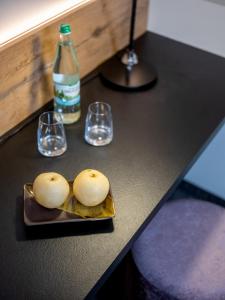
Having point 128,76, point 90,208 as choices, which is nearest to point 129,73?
point 128,76

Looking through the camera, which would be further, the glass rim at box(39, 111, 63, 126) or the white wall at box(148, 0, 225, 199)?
the white wall at box(148, 0, 225, 199)

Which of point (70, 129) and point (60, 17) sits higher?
point (60, 17)

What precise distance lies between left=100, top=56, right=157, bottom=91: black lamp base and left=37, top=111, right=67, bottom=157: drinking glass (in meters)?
0.26

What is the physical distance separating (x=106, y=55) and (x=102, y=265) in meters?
0.73

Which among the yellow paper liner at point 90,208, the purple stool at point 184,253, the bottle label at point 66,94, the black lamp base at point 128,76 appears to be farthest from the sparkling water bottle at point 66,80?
the purple stool at point 184,253

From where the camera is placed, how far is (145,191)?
3.14ft

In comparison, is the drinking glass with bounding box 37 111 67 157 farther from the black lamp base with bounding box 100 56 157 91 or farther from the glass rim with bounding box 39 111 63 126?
the black lamp base with bounding box 100 56 157 91

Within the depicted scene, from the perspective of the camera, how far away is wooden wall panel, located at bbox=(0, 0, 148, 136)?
1.00 m

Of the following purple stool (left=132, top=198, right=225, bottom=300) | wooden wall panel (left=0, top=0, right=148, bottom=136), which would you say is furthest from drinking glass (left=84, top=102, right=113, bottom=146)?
purple stool (left=132, top=198, right=225, bottom=300)

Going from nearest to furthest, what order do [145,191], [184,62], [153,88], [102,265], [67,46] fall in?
[102,265] < [145,191] < [67,46] < [153,88] < [184,62]

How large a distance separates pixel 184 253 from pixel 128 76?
0.52 metres

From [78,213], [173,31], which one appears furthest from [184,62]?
[78,213]

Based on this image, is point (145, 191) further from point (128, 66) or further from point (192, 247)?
point (128, 66)

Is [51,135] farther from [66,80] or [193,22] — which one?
[193,22]
